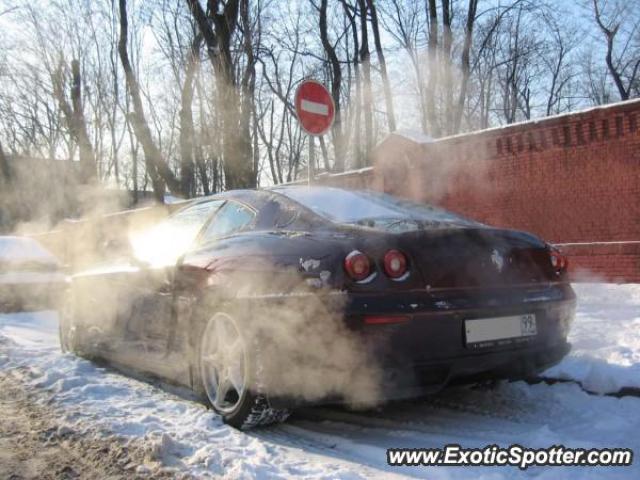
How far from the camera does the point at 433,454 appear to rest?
283cm

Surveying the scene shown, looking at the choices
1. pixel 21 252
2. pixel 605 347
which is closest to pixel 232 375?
pixel 605 347

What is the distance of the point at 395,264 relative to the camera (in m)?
2.90

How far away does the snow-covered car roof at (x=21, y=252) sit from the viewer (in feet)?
34.7

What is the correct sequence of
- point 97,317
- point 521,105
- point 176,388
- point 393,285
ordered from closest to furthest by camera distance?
1. point 393,285
2. point 176,388
3. point 97,317
4. point 521,105

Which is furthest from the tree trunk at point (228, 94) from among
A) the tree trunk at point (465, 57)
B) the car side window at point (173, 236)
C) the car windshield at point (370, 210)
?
the tree trunk at point (465, 57)

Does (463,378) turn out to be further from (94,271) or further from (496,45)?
(496,45)

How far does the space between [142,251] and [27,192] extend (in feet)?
110

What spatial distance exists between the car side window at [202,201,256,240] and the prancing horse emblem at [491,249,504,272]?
1.47 m

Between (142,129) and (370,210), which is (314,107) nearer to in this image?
(370,210)

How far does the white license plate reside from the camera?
2.95 meters

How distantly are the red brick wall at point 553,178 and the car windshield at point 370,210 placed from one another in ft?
19.1

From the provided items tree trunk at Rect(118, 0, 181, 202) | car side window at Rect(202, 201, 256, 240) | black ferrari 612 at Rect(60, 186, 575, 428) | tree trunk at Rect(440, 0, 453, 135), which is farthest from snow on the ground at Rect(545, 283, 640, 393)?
tree trunk at Rect(440, 0, 453, 135)

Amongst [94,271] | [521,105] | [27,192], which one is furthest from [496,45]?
[94,271]

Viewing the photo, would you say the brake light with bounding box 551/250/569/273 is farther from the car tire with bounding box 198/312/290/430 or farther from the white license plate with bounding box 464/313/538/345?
the car tire with bounding box 198/312/290/430
